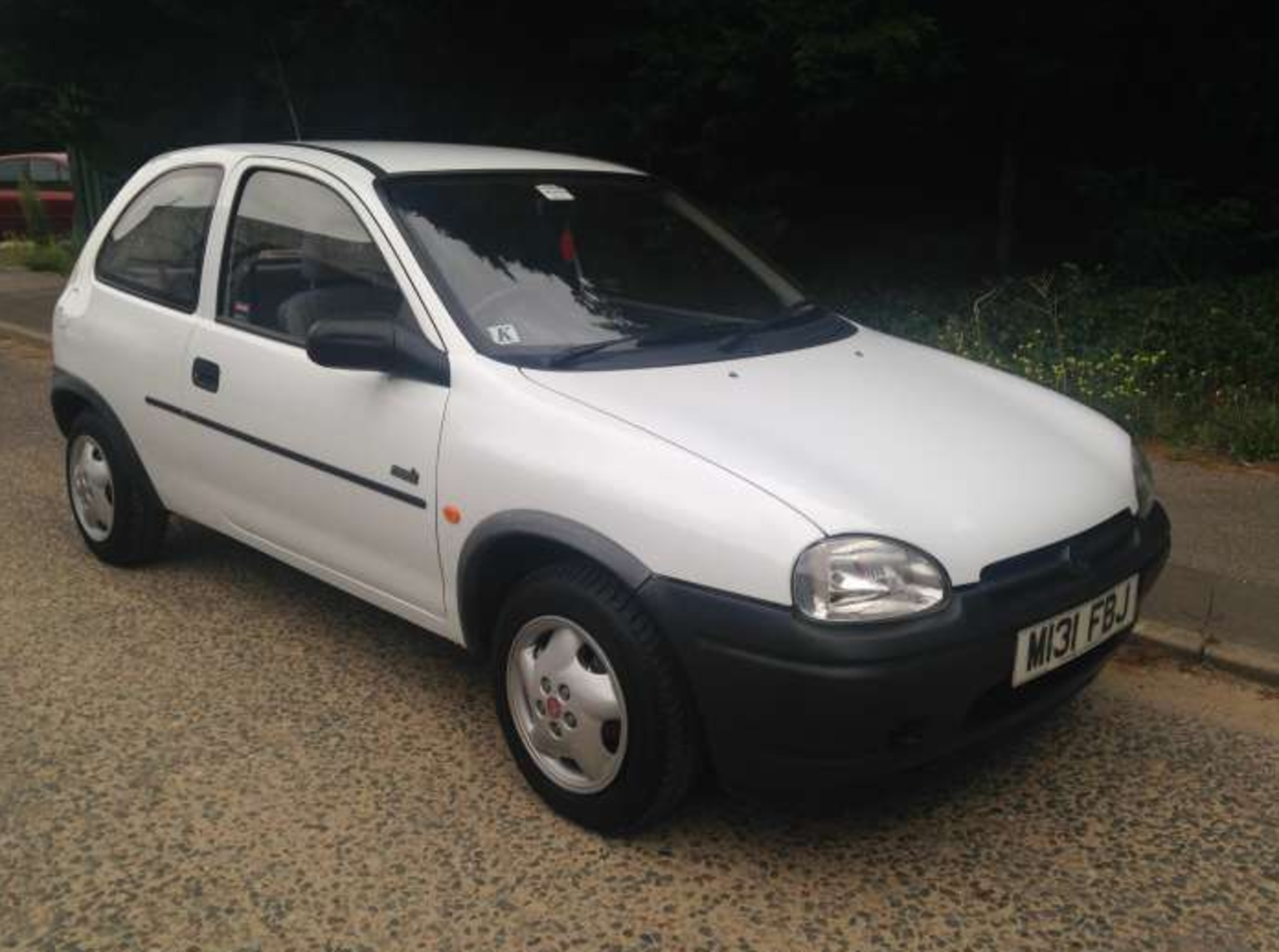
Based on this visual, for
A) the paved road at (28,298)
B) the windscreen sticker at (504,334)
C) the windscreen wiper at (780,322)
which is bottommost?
the paved road at (28,298)

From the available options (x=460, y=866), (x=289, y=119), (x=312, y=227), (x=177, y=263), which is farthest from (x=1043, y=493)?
(x=289, y=119)

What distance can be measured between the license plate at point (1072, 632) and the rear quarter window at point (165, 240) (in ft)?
9.72

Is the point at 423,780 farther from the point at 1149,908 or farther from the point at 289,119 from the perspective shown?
the point at 289,119

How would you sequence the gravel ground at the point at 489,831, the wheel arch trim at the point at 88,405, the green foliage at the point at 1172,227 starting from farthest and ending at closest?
the green foliage at the point at 1172,227
the wheel arch trim at the point at 88,405
the gravel ground at the point at 489,831

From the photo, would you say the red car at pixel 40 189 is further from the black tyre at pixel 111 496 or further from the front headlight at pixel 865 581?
the front headlight at pixel 865 581

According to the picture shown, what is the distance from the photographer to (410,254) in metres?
3.74

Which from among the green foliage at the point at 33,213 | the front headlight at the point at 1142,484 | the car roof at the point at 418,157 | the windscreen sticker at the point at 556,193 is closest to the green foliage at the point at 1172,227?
the car roof at the point at 418,157

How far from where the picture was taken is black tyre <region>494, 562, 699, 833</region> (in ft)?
9.93

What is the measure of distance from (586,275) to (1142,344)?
4626mm

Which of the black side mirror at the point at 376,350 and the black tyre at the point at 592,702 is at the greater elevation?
the black side mirror at the point at 376,350

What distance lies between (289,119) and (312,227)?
815 centimetres

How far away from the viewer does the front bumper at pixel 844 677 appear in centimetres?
280

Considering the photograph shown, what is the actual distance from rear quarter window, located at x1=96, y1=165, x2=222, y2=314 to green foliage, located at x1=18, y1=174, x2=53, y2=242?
14615mm

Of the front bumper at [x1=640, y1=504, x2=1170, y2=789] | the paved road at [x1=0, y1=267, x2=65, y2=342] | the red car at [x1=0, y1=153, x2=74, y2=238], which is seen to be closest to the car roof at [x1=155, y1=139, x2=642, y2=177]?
the front bumper at [x1=640, y1=504, x2=1170, y2=789]
